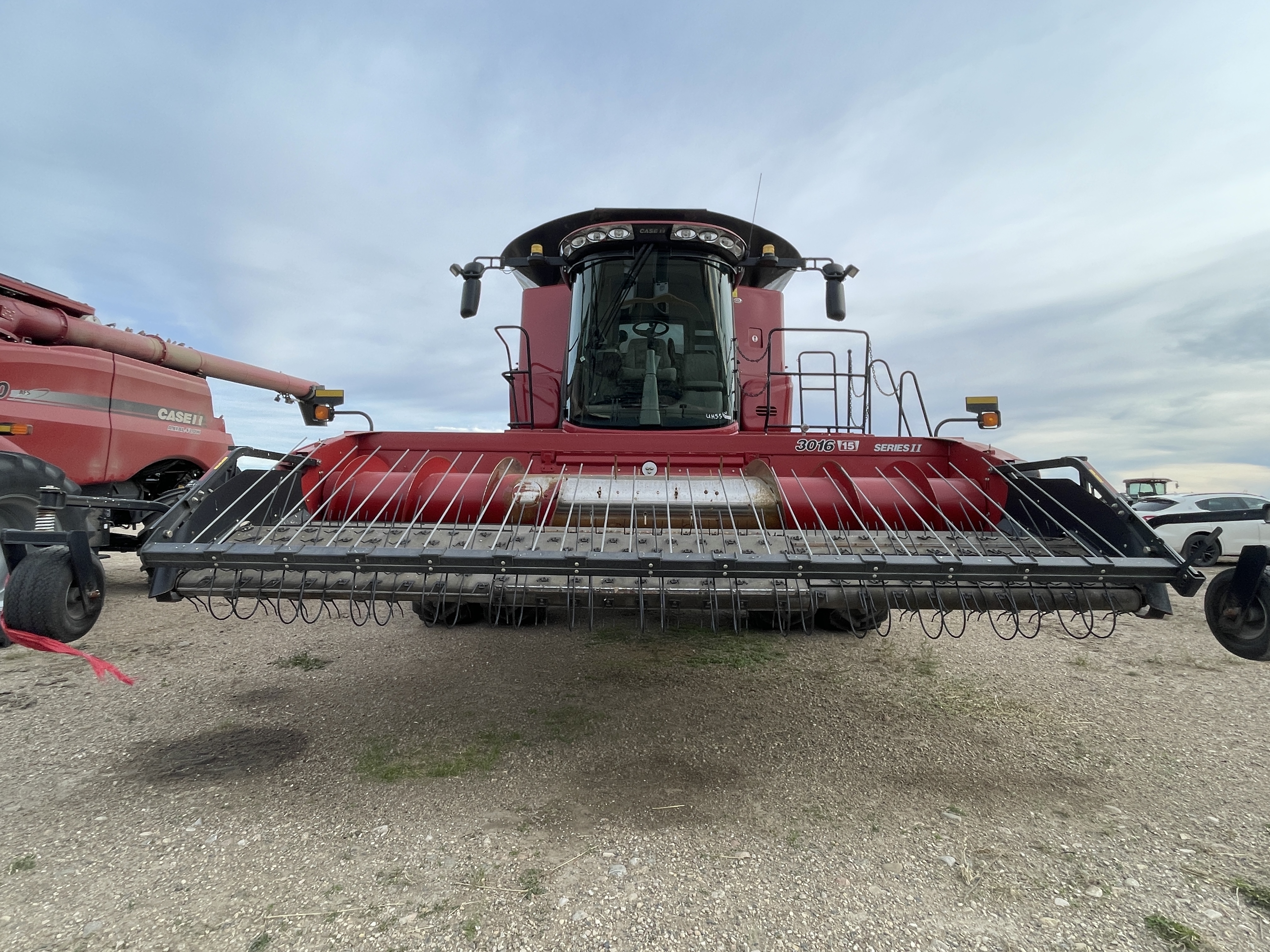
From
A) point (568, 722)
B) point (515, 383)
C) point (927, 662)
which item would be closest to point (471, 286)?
point (515, 383)

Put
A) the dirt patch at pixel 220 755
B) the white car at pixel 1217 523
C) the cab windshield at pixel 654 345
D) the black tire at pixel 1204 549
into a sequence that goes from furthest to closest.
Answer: the white car at pixel 1217 523, the cab windshield at pixel 654 345, the dirt patch at pixel 220 755, the black tire at pixel 1204 549

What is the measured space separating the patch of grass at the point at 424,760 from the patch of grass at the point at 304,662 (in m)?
1.53

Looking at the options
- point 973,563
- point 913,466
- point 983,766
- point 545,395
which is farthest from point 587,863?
point 545,395

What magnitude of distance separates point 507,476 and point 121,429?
17.7ft

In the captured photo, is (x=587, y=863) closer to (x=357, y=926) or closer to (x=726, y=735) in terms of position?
(x=357, y=926)

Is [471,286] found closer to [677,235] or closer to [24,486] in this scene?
[677,235]

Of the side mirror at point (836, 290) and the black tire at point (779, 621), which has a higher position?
the side mirror at point (836, 290)

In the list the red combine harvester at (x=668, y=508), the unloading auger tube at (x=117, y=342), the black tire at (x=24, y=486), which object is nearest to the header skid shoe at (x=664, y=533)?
the red combine harvester at (x=668, y=508)

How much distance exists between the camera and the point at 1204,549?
227cm

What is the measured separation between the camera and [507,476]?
3.26 m

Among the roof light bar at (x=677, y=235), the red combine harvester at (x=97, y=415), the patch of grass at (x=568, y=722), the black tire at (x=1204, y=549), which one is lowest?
the patch of grass at (x=568, y=722)

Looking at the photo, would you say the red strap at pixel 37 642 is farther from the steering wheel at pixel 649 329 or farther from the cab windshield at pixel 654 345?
the steering wheel at pixel 649 329

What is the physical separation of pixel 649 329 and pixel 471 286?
1457mm

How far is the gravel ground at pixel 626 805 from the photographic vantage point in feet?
5.90
